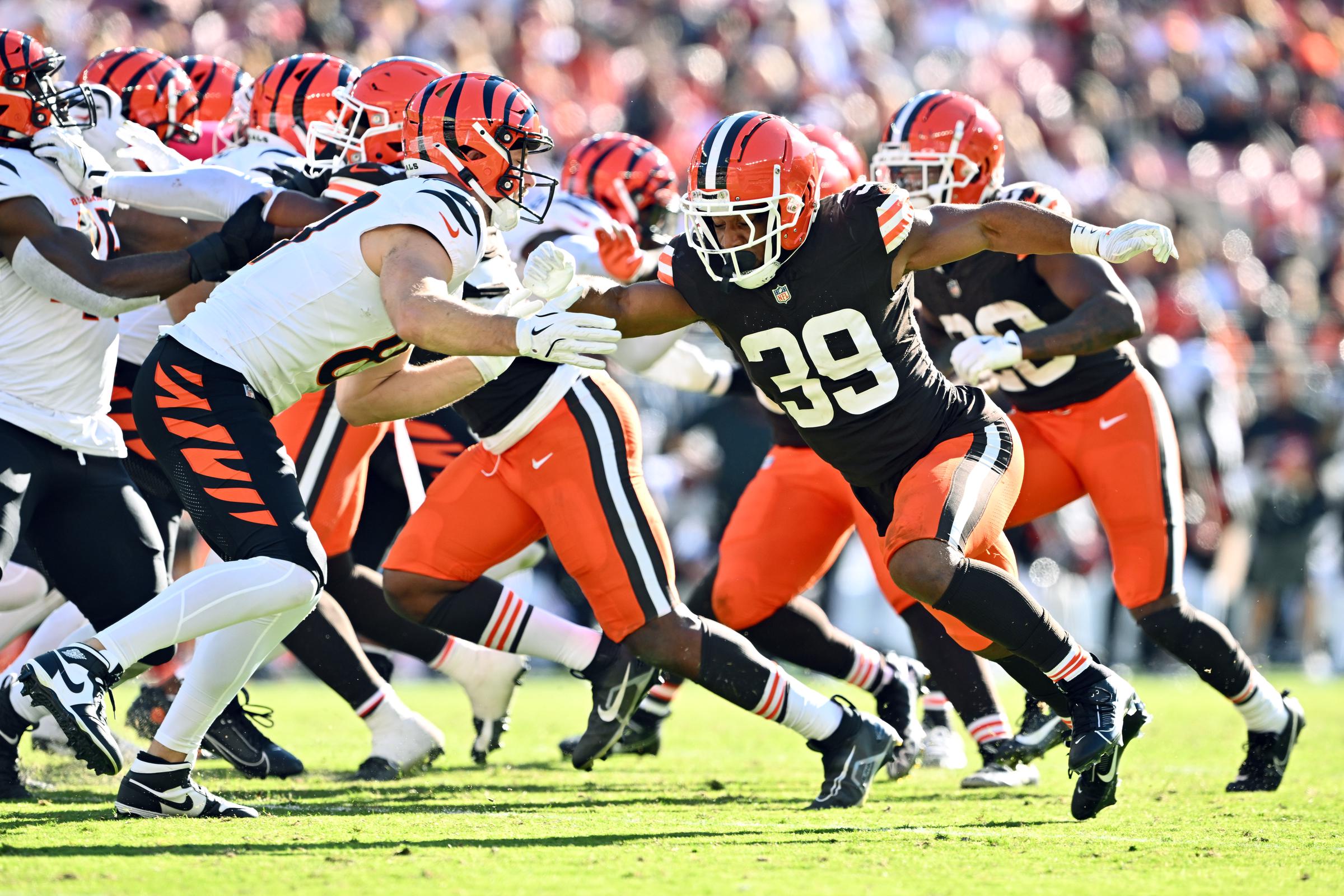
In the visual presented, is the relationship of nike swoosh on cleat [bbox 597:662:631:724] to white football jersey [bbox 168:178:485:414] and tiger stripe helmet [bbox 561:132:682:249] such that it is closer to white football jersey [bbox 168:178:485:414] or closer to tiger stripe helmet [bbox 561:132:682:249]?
white football jersey [bbox 168:178:485:414]

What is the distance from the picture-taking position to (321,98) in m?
5.71

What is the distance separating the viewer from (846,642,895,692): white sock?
5.66m

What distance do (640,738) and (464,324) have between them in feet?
8.51

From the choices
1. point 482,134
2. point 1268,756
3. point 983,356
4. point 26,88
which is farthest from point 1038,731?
point 26,88

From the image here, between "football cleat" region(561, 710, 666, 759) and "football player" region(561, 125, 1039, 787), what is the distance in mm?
554

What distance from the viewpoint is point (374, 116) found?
17.1 ft

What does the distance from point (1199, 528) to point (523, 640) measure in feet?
22.3

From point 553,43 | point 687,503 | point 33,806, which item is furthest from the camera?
point 553,43

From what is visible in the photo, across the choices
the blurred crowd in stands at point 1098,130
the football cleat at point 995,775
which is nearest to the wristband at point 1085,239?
the football cleat at point 995,775

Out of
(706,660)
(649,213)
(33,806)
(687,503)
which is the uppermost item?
(649,213)

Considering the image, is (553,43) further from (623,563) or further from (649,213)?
(623,563)

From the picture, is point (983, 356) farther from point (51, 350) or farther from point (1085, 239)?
point (51, 350)

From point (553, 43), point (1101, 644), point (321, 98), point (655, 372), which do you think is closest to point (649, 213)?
point (655, 372)

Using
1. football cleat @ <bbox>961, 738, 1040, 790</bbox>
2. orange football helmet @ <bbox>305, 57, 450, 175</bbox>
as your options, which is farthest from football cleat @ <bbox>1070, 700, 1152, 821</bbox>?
orange football helmet @ <bbox>305, 57, 450, 175</bbox>
